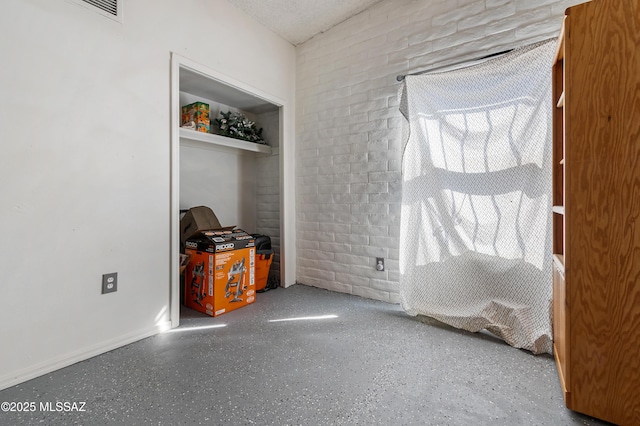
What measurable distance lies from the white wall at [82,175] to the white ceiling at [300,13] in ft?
2.02

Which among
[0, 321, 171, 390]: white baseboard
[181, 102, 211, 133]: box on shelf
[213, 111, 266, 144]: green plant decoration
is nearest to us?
[0, 321, 171, 390]: white baseboard

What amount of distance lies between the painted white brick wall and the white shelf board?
0.43 meters

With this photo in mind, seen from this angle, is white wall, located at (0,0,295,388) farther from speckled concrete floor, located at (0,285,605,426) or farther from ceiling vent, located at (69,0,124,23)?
speckled concrete floor, located at (0,285,605,426)

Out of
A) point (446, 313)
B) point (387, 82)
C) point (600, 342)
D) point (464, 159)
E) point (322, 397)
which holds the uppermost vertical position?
point (387, 82)

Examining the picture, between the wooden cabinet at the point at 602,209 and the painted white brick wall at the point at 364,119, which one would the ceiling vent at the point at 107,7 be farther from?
the wooden cabinet at the point at 602,209

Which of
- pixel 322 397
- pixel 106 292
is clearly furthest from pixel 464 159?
pixel 106 292

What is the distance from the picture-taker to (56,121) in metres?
1.59

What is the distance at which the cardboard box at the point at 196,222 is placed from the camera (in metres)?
2.68

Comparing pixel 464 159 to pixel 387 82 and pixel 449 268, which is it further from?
pixel 387 82

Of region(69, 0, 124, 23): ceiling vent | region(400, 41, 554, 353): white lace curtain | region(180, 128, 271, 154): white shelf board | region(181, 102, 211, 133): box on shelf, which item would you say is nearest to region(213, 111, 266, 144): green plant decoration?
region(180, 128, 271, 154): white shelf board

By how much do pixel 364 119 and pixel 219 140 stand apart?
1363 mm

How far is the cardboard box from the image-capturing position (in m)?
2.68

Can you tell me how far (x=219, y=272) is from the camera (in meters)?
2.37

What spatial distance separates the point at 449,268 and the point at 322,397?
4.21 feet
